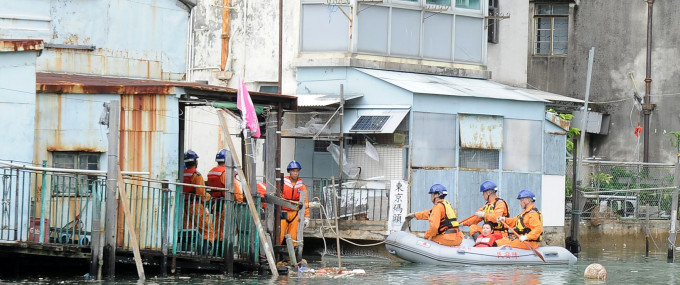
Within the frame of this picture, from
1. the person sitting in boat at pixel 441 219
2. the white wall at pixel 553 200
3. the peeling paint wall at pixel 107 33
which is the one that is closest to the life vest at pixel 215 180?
the peeling paint wall at pixel 107 33

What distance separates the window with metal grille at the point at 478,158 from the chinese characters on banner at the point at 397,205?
5.81 feet

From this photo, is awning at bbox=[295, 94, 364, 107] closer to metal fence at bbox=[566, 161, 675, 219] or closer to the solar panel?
the solar panel

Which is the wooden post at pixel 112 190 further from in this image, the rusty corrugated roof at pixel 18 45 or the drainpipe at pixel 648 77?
the drainpipe at pixel 648 77

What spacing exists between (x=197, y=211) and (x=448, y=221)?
5.96 m

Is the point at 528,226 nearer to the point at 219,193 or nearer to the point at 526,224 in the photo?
the point at 526,224

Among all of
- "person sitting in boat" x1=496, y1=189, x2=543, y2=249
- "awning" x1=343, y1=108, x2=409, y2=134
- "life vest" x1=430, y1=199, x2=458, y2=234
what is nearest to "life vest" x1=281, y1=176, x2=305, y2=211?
"life vest" x1=430, y1=199, x2=458, y2=234

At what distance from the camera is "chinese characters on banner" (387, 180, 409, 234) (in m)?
26.6

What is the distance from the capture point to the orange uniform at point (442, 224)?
80.0 ft

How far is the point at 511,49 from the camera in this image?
3250cm

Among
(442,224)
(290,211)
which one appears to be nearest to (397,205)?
(442,224)

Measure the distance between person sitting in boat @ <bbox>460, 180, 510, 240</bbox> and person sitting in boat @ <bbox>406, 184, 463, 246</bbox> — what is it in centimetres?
65

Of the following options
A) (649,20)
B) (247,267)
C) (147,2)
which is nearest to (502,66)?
(649,20)

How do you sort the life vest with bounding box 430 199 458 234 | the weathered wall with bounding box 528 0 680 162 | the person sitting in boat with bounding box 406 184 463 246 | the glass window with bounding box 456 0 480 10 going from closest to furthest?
1. the person sitting in boat with bounding box 406 184 463 246
2. the life vest with bounding box 430 199 458 234
3. the glass window with bounding box 456 0 480 10
4. the weathered wall with bounding box 528 0 680 162

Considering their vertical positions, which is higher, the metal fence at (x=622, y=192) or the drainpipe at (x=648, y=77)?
the drainpipe at (x=648, y=77)
